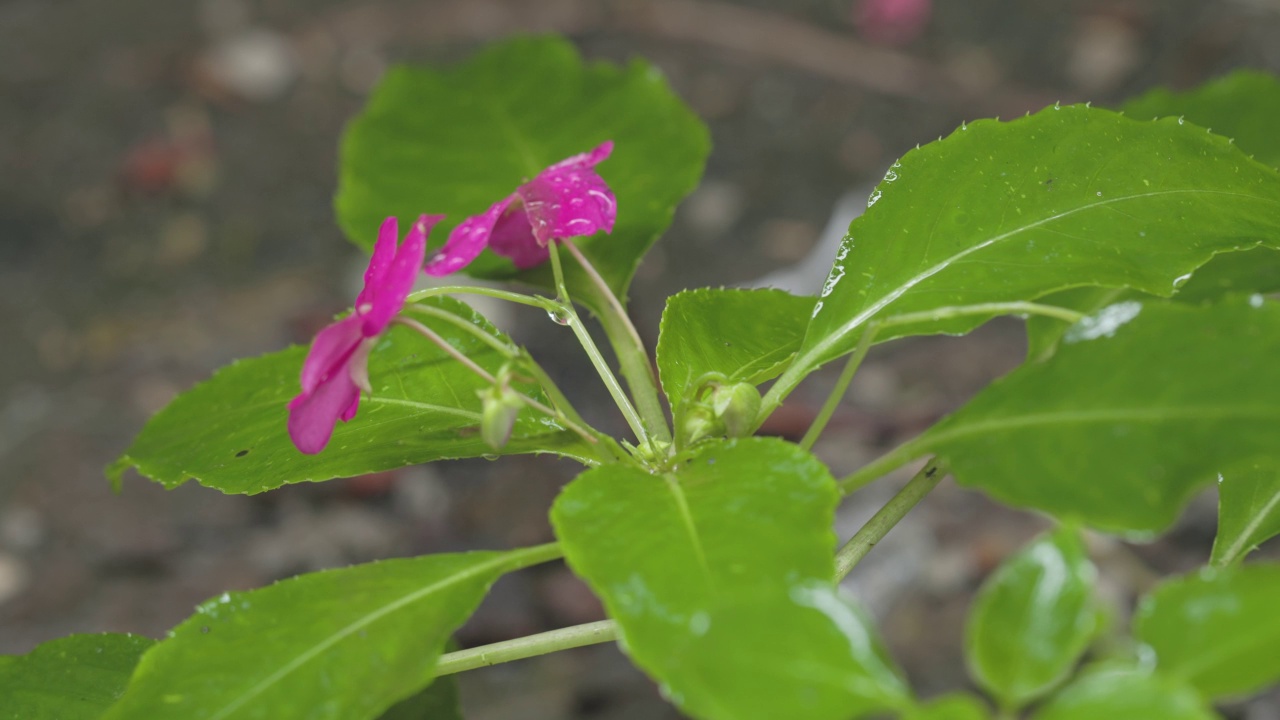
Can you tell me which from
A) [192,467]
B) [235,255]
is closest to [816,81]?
[235,255]

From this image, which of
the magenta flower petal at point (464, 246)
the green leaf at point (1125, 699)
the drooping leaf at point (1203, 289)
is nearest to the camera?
the green leaf at point (1125, 699)

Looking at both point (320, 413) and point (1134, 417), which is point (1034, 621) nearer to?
point (1134, 417)

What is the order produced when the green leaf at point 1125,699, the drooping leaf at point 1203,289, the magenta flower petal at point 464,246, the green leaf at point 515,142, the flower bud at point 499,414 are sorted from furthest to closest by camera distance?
the green leaf at point 515,142, the drooping leaf at point 1203,289, the magenta flower petal at point 464,246, the flower bud at point 499,414, the green leaf at point 1125,699

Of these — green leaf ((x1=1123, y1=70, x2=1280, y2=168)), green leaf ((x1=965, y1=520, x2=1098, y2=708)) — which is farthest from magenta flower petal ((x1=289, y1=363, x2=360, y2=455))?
green leaf ((x1=1123, y1=70, x2=1280, y2=168))

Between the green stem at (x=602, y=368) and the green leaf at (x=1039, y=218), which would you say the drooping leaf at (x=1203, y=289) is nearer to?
the green leaf at (x=1039, y=218)

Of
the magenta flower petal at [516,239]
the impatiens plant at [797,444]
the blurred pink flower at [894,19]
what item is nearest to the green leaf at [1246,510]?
the impatiens plant at [797,444]

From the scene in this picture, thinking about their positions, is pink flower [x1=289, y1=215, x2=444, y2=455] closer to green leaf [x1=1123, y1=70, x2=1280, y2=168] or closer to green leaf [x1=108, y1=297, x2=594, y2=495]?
green leaf [x1=108, y1=297, x2=594, y2=495]
